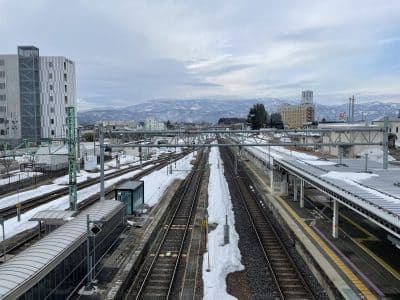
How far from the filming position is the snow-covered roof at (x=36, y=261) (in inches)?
337

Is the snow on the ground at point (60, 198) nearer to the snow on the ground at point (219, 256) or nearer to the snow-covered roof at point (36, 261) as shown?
the snow on the ground at point (219, 256)

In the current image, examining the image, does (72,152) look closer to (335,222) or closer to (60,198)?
(60,198)

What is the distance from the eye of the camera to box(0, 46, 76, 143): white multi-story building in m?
66.6

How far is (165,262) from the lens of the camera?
16.0 meters

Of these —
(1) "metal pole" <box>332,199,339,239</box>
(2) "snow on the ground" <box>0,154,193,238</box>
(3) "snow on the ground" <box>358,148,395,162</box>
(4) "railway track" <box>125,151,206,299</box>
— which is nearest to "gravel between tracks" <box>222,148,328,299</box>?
(1) "metal pole" <box>332,199,339,239</box>

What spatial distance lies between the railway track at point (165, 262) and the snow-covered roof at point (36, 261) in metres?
2.97

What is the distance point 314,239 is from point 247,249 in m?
3.39

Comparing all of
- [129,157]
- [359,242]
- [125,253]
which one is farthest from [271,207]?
[129,157]

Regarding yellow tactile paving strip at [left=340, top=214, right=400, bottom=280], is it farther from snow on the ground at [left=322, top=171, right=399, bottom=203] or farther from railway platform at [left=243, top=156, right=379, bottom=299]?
snow on the ground at [left=322, top=171, right=399, bottom=203]

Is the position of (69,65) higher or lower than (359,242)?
higher

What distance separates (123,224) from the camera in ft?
63.6

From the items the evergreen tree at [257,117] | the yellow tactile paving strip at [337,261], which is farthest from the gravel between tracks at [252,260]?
the evergreen tree at [257,117]

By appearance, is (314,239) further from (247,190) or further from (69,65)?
(69,65)

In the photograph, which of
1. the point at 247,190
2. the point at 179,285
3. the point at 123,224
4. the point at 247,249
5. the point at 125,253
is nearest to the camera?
the point at 179,285
